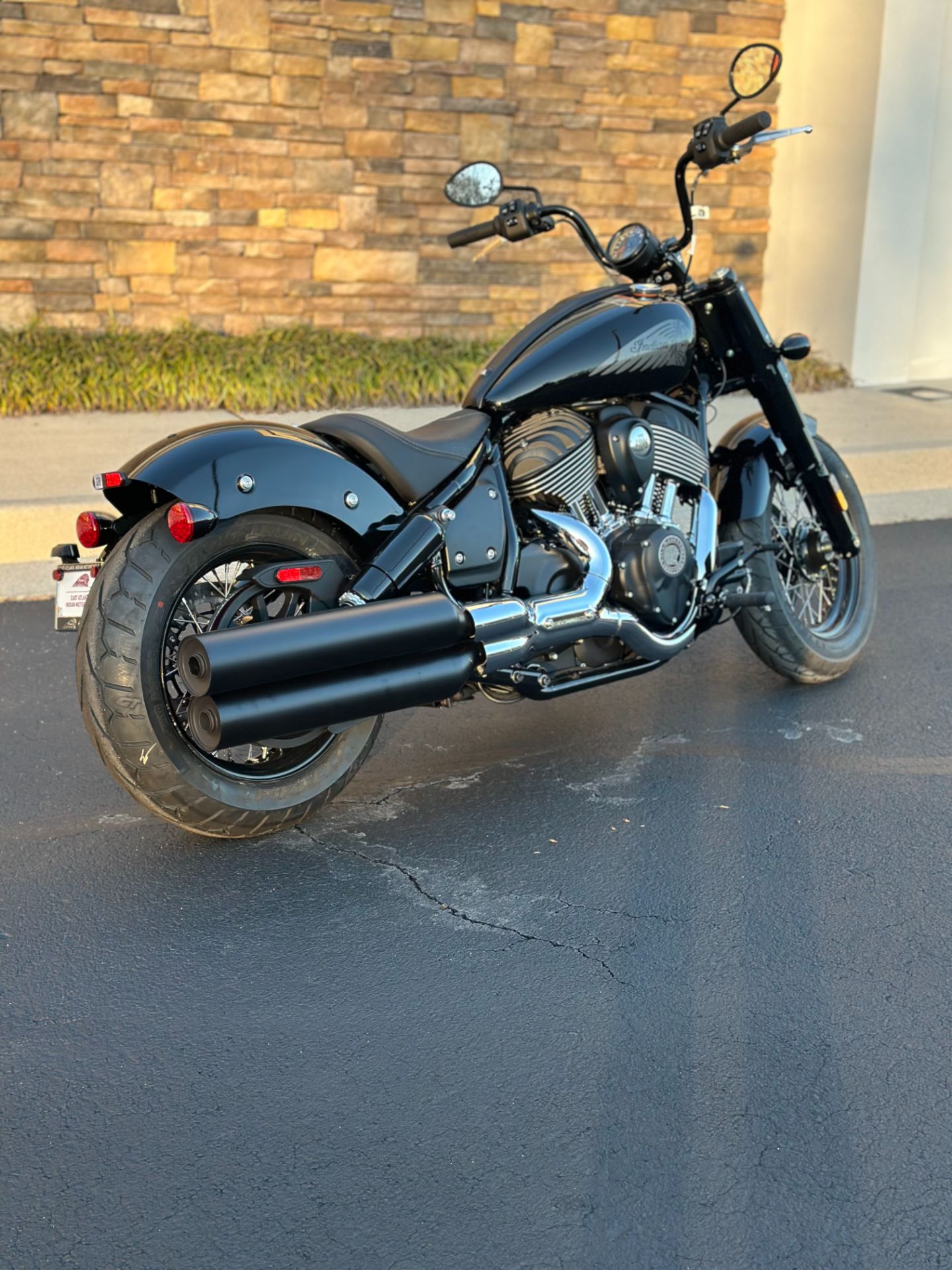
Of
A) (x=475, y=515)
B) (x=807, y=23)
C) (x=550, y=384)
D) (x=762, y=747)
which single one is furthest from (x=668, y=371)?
(x=807, y=23)

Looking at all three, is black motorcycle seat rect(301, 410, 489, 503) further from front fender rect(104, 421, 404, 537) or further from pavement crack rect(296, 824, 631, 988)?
pavement crack rect(296, 824, 631, 988)

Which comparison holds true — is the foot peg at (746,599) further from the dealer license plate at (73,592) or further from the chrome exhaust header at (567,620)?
the dealer license plate at (73,592)

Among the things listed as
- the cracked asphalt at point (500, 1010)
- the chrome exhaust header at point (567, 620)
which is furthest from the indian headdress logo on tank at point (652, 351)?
the cracked asphalt at point (500, 1010)

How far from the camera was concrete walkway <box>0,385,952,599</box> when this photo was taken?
232 inches

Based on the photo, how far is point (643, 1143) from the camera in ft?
7.70

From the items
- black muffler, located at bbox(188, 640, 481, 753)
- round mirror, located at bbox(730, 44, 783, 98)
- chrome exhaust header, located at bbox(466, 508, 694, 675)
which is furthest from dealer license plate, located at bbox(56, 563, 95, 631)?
round mirror, located at bbox(730, 44, 783, 98)

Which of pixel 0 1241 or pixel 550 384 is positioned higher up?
pixel 550 384

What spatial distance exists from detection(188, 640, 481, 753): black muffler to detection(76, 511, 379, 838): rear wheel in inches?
4.0

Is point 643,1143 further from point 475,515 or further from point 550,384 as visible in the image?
point 550,384

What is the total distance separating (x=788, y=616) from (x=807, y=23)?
7.51 m

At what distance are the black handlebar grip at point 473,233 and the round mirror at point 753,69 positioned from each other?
829 millimetres

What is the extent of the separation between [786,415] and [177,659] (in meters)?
2.29

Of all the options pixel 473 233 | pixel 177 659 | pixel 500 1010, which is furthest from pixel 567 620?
pixel 473 233

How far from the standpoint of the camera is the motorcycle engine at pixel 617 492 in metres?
3.71
